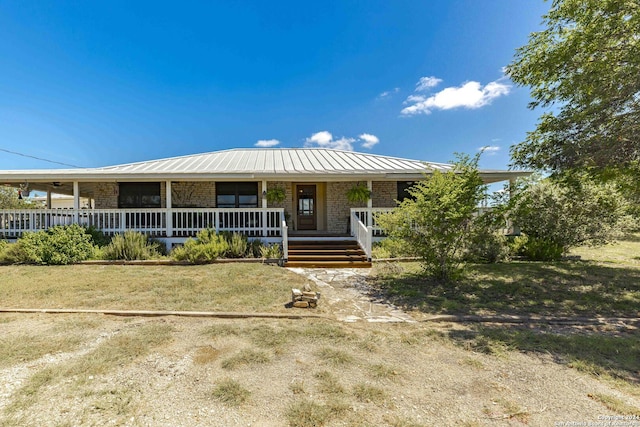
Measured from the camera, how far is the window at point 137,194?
11586 millimetres

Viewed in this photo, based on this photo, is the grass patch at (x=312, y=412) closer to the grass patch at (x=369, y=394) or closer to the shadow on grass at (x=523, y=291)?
the grass patch at (x=369, y=394)

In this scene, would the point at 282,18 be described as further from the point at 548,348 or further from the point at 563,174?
the point at 548,348

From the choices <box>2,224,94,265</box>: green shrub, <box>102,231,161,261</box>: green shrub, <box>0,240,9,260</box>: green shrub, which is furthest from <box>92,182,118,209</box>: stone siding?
<box>102,231,161,261</box>: green shrub

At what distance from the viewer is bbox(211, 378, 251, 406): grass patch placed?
236 cm

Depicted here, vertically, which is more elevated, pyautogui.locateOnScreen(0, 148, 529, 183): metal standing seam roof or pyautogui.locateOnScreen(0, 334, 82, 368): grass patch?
pyautogui.locateOnScreen(0, 148, 529, 183): metal standing seam roof

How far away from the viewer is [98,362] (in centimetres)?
295

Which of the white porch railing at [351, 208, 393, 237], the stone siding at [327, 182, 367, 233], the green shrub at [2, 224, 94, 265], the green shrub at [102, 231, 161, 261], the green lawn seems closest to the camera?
the green lawn

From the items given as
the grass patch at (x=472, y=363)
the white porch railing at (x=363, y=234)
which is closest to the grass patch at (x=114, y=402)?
the grass patch at (x=472, y=363)

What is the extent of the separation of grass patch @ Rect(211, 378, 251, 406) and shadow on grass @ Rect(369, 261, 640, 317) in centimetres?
334

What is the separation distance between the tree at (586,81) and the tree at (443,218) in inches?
116

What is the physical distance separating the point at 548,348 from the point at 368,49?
555 inches

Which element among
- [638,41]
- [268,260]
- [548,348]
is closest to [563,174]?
[638,41]

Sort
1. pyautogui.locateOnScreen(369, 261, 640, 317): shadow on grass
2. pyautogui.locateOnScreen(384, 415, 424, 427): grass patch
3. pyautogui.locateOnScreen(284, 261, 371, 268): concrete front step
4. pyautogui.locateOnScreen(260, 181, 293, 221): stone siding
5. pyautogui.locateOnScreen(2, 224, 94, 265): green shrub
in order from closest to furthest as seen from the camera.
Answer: pyautogui.locateOnScreen(384, 415, 424, 427): grass patch < pyautogui.locateOnScreen(369, 261, 640, 317): shadow on grass < pyautogui.locateOnScreen(2, 224, 94, 265): green shrub < pyautogui.locateOnScreen(284, 261, 371, 268): concrete front step < pyautogui.locateOnScreen(260, 181, 293, 221): stone siding

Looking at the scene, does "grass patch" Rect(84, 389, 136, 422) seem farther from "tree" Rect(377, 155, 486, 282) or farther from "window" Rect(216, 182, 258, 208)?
"window" Rect(216, 182, 258, 208)
